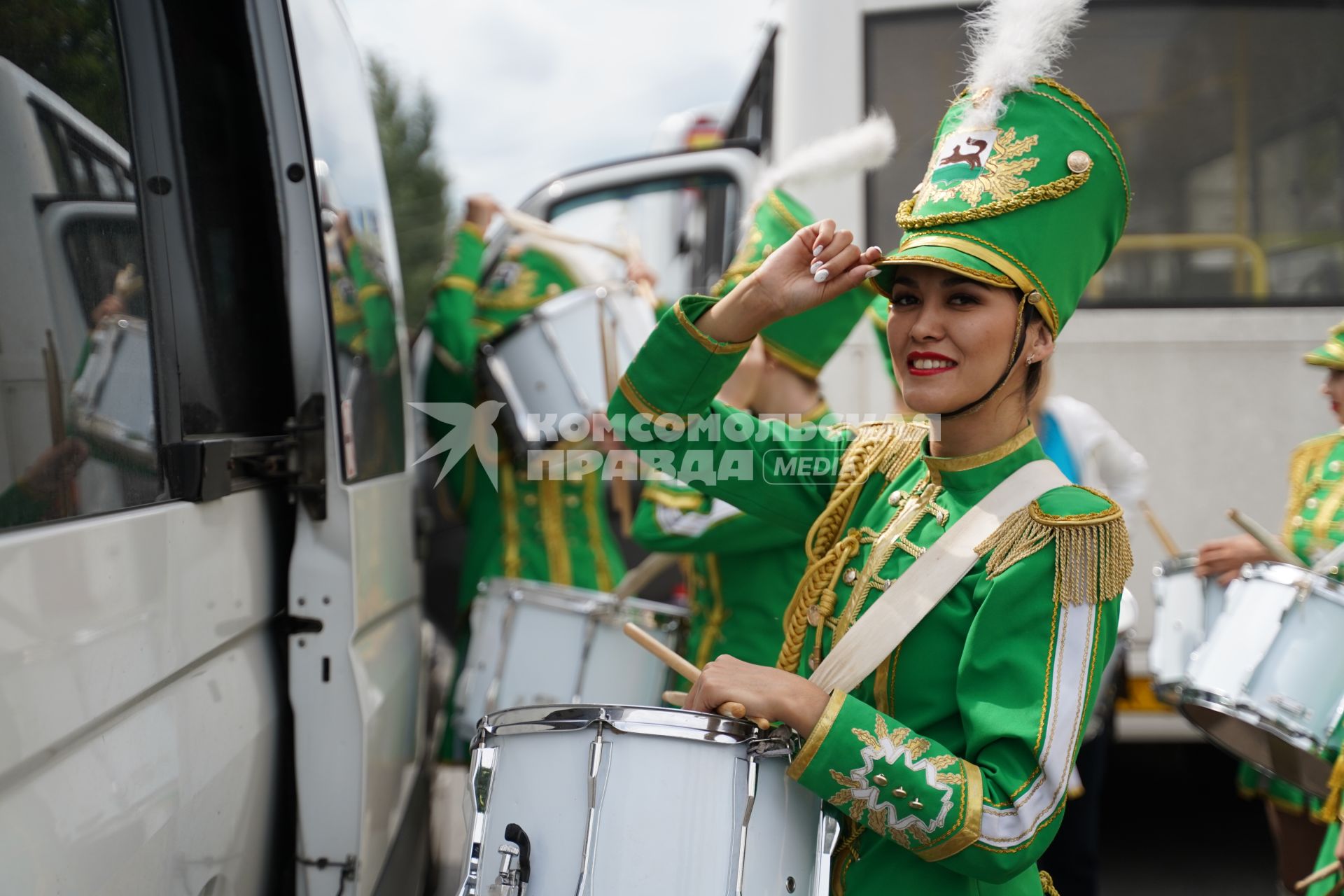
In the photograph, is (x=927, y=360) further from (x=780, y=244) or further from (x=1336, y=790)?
(x=1336, y=790)

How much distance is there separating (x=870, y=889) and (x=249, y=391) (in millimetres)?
1436

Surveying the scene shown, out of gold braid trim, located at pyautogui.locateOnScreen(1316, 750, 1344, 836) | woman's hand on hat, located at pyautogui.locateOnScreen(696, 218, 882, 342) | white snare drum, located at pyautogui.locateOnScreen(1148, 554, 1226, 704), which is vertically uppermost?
woman's hand on hat, located at pyautogui.locateOnScreen(696, 218, 882, 342)

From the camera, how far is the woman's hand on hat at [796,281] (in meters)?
1.79

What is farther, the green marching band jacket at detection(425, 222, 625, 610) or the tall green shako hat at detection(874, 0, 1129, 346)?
the green marching band jacket at detection(425, 222, 625, 610)

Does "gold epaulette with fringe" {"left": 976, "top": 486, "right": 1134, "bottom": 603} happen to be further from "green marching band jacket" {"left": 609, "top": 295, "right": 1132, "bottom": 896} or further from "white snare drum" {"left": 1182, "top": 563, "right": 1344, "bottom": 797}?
"white snare drum" {"left": 1182, "top": 563, "right": 1344, "bottom": 797}

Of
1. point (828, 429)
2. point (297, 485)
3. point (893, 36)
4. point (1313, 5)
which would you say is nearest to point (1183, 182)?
point (1313, 5)

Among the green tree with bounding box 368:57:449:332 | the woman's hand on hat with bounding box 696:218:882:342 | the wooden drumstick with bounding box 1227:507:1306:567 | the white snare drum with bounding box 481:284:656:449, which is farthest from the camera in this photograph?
the green tree with bounding box 368:57:449:332

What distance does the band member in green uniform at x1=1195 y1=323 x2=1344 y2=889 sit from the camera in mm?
3301

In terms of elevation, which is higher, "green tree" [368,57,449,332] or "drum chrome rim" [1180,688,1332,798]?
"green tree" [368,57,449,332]

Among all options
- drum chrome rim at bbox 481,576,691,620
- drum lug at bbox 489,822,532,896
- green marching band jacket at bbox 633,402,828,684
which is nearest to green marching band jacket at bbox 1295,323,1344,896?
green marching band jacket at bbox 633,402,828,684

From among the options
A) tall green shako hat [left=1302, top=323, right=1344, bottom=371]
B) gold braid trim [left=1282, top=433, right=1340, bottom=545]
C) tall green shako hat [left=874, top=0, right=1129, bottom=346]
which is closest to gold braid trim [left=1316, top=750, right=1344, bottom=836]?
gold braid trim [left=1282, top=433, right=1340, bottom=545]

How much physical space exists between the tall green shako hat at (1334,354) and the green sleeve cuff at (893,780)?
256cm

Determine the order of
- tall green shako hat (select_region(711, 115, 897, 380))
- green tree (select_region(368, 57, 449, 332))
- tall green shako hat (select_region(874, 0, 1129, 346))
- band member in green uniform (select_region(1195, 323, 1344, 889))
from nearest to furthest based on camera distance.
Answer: tall green shako hat (select_region(874, 0, 1129, 346)) → tall green shako hat (select_region(711, 115, 897, 380)) → band member in green uniform (select_region(1195, 323, 1344, 889)) → green tree (select_region(368, 57, 449, 332))

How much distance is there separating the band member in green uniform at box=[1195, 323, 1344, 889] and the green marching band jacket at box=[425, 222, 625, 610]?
2.10 m
